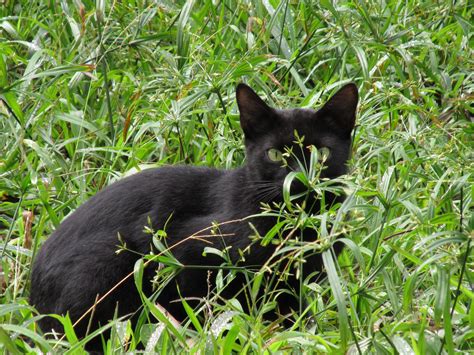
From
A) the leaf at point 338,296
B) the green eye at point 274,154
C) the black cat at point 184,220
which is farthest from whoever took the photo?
the green eye at point 274,154

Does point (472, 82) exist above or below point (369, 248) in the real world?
above

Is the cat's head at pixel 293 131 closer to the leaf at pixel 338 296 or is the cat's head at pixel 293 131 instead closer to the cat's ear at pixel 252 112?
the cat's ear at pixel 252 112

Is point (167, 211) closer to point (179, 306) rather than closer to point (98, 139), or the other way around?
point (179, 306)

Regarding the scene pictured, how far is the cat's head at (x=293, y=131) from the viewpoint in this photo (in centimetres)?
369

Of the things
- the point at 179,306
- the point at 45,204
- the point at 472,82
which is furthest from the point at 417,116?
the point at 45,204

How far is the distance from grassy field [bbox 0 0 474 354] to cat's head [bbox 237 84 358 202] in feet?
0.58

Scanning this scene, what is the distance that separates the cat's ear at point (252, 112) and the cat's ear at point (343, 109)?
0.22 metres

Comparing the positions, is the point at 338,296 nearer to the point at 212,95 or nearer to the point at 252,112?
the point at 252,112

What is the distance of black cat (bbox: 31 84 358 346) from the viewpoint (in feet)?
11.4

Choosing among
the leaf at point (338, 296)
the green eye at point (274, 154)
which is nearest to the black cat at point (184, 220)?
the green eye at point (274, 154)

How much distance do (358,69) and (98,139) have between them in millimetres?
1307

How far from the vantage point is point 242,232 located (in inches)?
140

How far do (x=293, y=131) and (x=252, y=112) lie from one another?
21 centimetres

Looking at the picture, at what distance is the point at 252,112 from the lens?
150 inches
